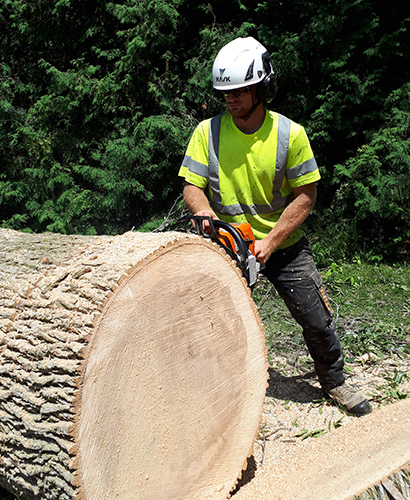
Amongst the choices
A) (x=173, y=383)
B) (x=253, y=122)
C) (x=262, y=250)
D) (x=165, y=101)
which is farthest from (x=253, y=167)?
(x=165, y=101)

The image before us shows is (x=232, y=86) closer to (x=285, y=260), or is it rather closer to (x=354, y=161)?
(x=285, y=260)

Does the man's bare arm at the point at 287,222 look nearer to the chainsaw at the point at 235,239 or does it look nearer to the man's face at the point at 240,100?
the chainsaw at the point at 235,239

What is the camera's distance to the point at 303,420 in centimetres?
290

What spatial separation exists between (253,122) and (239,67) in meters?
0.33

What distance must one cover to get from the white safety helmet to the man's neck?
0.18 meters

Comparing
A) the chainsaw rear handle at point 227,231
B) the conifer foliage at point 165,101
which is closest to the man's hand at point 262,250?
the chainsaw rear handle at point 227,231

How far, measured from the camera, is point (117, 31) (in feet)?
20.6

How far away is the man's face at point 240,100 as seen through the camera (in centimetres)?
254

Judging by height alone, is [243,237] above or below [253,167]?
below

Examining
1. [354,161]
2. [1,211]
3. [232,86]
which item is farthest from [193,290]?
[1,211]

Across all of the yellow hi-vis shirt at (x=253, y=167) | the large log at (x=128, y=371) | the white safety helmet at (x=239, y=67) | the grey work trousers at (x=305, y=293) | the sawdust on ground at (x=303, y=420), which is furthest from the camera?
the grey work trousers at (x=305, y=293)

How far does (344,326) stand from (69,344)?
2.87 m

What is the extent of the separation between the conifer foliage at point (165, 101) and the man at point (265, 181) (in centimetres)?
308

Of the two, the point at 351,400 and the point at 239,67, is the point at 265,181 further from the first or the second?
the point at 351,400
